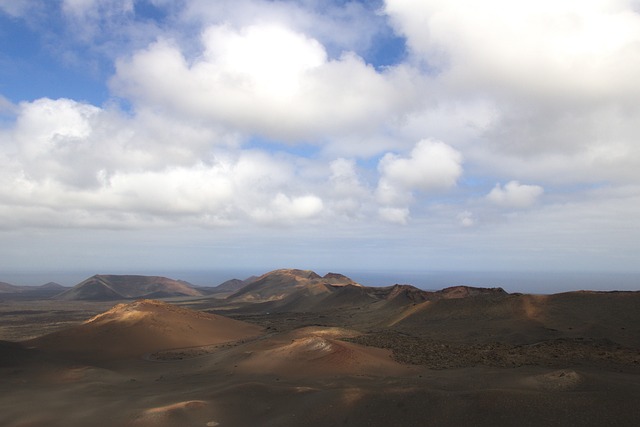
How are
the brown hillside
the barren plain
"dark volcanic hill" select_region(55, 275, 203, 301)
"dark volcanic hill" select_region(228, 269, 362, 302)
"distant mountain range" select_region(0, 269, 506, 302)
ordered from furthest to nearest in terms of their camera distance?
"dark volcanic hill" select_region(55, 275, 203, 301), "dark volcanic hill" select_region(228, 269, 362, 302), "distant mountain range" select_region(0, 269, 506, 302), the brown hillside, the barren plain

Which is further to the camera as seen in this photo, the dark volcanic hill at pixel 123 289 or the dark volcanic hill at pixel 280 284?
the dark volcanic hill at pixel 123 289

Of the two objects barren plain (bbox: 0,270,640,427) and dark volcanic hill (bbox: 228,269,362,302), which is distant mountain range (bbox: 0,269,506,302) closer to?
dark volcanic hill (bbox: 228,269,362,302)

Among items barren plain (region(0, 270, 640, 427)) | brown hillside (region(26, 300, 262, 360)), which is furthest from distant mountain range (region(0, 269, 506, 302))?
brown hillside (region(26, 300, 262, 360))

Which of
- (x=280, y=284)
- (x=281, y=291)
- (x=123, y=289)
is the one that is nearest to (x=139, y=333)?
(x=281, y=291)

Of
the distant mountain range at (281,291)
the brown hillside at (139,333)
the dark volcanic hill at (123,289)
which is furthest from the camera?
the dark volcanic hill at (123,289)

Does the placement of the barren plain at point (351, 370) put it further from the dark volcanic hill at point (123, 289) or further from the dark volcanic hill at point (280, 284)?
the dark volcanic hill at point (123, 289)

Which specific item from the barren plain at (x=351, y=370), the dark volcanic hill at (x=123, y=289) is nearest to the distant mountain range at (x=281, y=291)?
the dark volcanic hill at (x=123, y=289)

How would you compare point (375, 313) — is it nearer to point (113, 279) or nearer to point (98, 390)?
point (98, 390)
